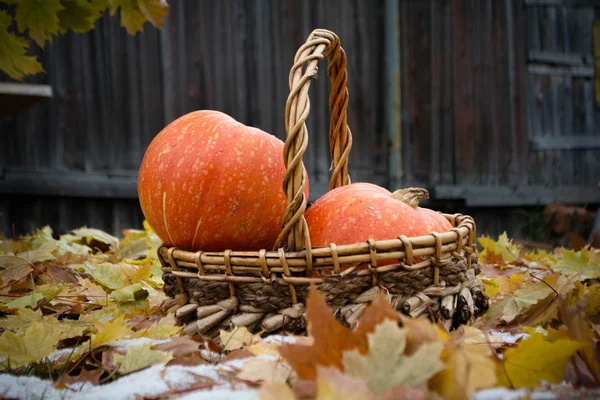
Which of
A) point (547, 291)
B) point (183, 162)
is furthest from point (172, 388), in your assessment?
point (547, 291)

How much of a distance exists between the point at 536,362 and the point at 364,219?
526 mm

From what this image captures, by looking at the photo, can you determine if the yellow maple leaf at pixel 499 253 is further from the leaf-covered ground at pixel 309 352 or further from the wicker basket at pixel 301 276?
the wicker basket at pixel 301 276

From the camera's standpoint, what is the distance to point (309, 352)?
2.52 ft

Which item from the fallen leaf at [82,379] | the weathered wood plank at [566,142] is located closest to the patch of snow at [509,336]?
the fallen leaf at [82,379]

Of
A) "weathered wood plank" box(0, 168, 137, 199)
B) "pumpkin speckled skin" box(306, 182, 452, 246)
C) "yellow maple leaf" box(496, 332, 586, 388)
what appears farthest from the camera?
"weathered wood plank" box(0, 168, 137, 199)

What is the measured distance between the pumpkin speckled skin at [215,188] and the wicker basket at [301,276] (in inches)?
4.2

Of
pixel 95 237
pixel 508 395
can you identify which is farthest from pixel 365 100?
pixel 508 395

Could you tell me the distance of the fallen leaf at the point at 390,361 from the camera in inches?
26.5

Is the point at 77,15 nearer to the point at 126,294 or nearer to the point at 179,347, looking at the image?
the point at 126,294

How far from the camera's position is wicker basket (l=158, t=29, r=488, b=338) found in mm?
1098

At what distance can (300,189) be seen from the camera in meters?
1.10

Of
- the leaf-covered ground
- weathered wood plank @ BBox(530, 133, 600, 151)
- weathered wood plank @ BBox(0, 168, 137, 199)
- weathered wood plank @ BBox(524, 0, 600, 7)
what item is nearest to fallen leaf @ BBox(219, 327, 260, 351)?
the leaf-covered ground

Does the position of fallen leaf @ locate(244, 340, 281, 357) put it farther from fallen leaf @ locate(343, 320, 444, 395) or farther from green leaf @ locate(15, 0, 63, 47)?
green leaf @ locate(15, 0, 63, 47)

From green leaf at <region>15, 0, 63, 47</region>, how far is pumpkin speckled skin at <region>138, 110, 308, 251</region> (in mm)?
441
